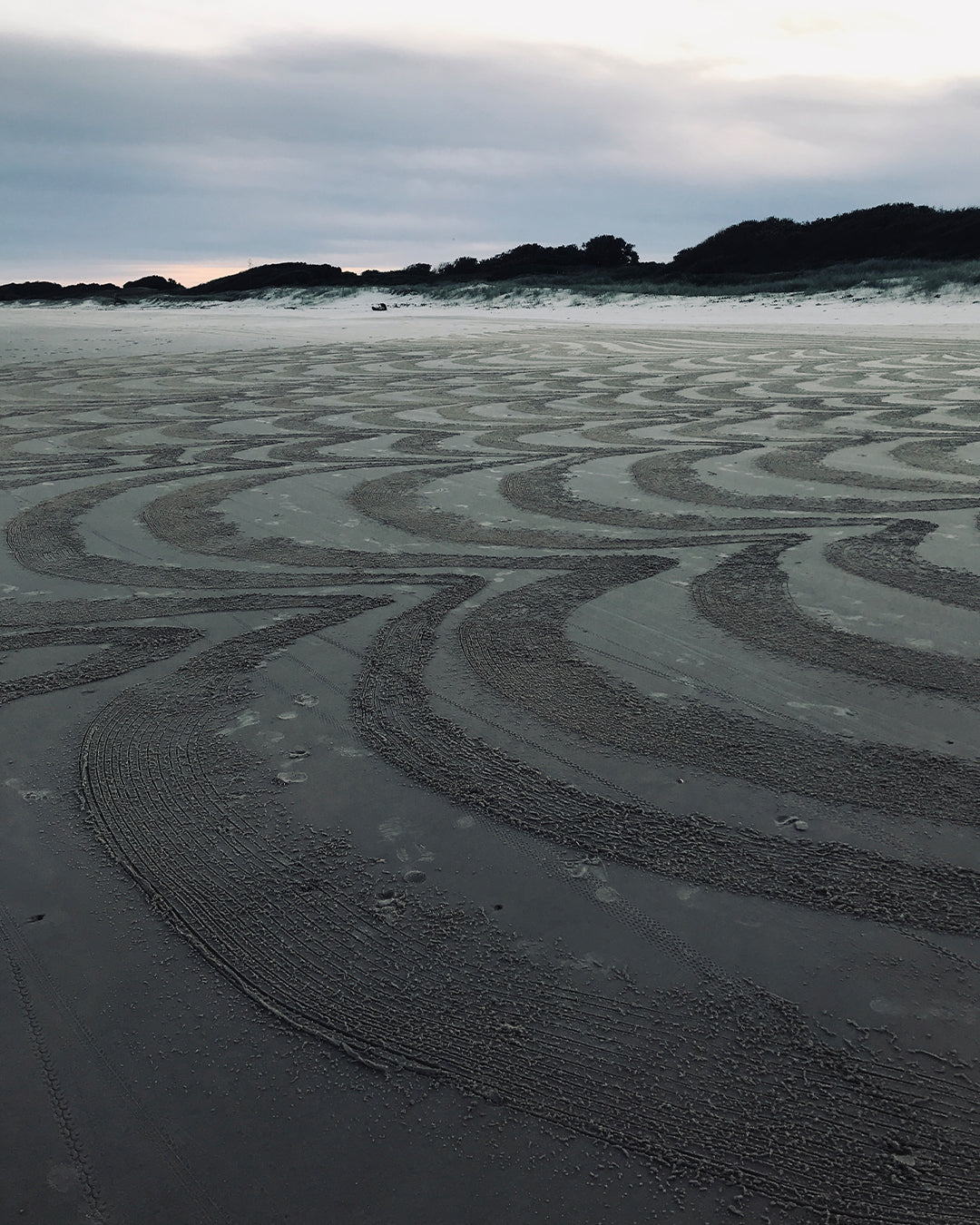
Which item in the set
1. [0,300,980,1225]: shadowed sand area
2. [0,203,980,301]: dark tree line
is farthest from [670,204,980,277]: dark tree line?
[0,300,980,1225]: shadowed sand area

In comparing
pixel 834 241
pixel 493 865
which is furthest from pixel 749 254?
pixel 493 865

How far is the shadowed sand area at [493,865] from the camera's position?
1338 millimetres

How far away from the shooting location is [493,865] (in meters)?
1.95

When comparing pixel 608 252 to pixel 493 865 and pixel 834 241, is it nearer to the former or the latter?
pixel 834 241

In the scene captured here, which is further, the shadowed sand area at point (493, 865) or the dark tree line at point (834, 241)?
the dark tree line at point (834, 241)

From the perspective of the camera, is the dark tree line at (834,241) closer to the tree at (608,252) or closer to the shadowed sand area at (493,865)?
the tree at (608,252)

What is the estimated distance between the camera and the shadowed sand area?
1338 mm

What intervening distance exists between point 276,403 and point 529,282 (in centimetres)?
3322

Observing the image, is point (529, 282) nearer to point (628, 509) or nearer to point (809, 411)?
point (809, 411)

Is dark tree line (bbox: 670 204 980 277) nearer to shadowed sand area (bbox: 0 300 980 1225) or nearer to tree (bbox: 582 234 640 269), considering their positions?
tree (bbox: 582 234 640 269)

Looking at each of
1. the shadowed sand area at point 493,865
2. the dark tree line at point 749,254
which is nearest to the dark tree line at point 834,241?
the dark tree line at point 749,254

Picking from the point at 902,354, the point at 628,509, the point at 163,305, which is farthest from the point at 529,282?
the point at 628,509

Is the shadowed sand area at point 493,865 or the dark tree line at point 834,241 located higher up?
the dark tree line at point 834,241

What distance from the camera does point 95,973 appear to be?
1.66m
